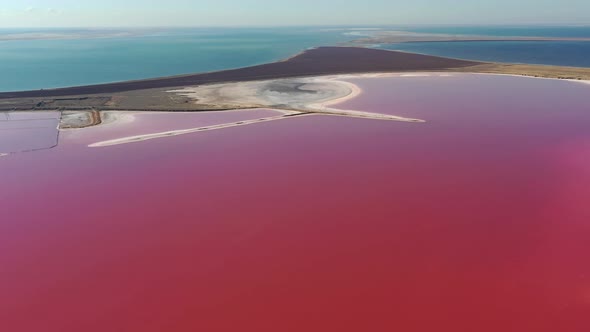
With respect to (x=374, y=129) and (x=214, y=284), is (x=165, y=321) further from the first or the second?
(x=374, y=129)

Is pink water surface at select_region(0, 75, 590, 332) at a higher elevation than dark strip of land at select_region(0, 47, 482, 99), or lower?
lower

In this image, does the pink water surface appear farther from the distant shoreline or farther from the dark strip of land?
the dark strip of land

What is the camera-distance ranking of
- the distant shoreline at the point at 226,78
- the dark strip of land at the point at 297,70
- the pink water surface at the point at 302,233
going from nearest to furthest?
the pink water surface at the point at 302,233
the distant shoreline at the point at 226,78
the dark strip of land at the point at 297,70

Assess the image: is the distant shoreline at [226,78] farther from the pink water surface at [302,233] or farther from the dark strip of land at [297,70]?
the pink water surface at [302,233]

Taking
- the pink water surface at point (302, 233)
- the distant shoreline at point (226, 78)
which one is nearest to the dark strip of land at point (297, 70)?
the distant shoreline at point (226, 78)

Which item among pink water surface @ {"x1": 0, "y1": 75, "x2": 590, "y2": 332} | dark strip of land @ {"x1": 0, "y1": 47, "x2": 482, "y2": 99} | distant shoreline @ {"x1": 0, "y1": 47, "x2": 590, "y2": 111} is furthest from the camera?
dark strip of land @ {"x1": 0, "y1": 47, "x2": 482, "y2": 99}

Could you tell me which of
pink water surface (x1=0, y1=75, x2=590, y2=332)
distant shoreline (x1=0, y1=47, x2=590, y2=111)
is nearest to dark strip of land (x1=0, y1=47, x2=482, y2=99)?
distant shoreline (x1=0, y1=47, x2=590, y2=111)
